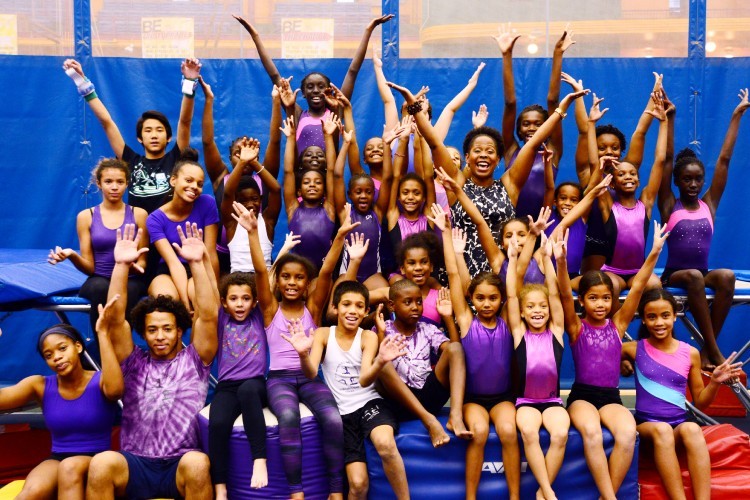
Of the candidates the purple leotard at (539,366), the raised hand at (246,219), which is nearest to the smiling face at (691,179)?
the purple leotard at (539,366)

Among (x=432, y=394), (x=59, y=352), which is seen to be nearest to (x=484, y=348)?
(x=432, y=394)

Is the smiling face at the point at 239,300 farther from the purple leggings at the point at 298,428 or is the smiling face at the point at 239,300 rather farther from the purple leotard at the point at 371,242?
the purple leotard at the point at 371,242

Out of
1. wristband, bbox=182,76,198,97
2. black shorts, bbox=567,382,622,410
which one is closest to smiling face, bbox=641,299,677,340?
black shorts, bbox=567,382,622,410

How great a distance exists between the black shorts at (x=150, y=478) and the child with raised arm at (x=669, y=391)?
257 centimetres

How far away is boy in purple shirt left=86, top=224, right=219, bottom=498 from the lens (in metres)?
4.82

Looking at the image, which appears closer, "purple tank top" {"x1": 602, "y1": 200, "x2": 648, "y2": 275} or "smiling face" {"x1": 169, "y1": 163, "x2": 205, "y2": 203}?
"smiling face" {"x1": 169, "y1": 163, "x2": 205, "y2": 203}

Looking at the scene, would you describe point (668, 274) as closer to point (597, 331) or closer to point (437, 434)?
point (597, 331)

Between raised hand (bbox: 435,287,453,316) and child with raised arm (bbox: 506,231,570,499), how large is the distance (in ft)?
1.11

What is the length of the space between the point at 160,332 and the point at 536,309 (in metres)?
2.06

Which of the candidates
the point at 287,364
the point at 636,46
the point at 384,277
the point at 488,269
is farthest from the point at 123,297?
the point at 636,46

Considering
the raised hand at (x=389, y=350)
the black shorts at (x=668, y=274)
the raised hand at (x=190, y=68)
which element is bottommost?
the raised hand at (x=389, y=350)

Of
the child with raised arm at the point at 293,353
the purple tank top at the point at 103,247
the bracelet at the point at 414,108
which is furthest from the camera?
the bracelet at the point at 414,108

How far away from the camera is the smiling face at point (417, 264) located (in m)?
5.54

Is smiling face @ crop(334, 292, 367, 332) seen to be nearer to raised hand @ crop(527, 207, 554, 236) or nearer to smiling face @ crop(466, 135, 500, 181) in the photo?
raised hand @ crop(527, 207, 554, 236)
